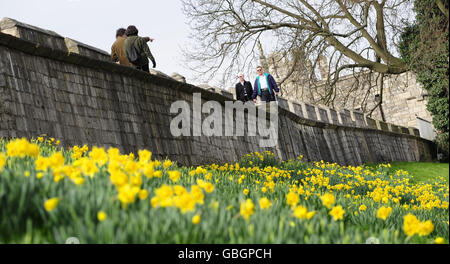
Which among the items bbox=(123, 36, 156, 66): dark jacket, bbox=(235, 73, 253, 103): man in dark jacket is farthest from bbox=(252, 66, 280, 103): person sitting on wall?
bbox=(123, 36, 156, 66): dark jacket

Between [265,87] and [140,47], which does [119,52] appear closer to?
[140,47]

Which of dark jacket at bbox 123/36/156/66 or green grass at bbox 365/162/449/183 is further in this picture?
green grass at bbox 365/162/449/183

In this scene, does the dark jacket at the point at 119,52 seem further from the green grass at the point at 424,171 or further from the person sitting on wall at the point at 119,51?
the green grass at the point at 424,171

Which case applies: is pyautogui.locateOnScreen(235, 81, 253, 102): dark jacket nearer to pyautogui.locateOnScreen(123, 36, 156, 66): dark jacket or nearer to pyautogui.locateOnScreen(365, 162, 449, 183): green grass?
pyautogui.locateOnScreen(123, 36, 156, 66): dark jacket

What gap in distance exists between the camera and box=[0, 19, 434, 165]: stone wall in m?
6.98

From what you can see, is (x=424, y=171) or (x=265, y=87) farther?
(x=424, y=171)

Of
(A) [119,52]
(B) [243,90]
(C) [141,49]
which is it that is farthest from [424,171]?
(A) [119,52]

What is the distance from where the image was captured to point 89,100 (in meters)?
8.19

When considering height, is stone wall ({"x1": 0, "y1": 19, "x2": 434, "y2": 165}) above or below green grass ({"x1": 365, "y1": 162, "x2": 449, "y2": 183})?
above

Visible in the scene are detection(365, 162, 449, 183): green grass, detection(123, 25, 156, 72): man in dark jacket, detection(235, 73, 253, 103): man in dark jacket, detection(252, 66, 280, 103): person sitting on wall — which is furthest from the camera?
detection(365, 162, 449, 183): green grass

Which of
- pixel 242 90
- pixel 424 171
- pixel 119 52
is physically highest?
pixel 119 52

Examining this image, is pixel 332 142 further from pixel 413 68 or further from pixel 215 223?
pixel 215 223
